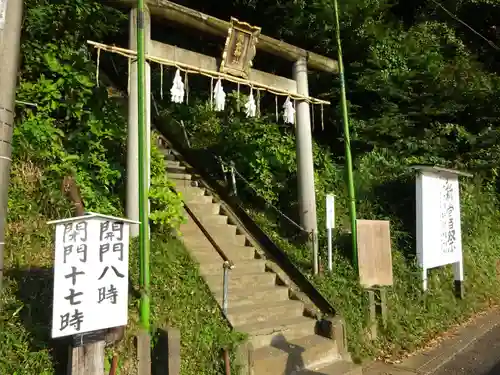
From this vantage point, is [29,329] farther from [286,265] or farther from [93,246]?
→ [286,265]

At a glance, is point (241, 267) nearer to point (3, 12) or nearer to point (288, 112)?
point (288, 112)

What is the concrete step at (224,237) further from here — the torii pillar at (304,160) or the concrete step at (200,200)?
the torii pillar at (304,160)

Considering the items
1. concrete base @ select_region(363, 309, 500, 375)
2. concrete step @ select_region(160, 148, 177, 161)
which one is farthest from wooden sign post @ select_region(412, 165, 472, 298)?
concrete step @ select_region(160, 148, 177, 161)

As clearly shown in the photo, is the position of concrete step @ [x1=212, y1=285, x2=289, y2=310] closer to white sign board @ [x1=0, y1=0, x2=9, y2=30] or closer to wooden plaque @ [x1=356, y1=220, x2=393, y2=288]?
wooden plaque @ [x1=356, y1=220, x2=393, y2=288]

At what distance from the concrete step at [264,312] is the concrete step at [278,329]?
73 mm

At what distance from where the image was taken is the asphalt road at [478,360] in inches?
260

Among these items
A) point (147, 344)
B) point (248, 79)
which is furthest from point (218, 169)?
point (147, 344)

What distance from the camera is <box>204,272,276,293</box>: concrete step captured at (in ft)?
21.8

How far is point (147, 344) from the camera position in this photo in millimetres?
4715

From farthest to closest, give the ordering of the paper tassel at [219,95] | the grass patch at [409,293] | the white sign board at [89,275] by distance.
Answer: the paper tassel at [219,95] → the grass patch at [409,293] → the white sign board at [89,275]

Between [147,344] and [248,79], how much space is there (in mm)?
5145

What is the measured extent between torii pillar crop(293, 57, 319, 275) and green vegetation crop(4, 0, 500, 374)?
52 cm

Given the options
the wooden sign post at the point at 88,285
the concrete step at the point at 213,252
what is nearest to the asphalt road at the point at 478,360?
the concrete step at the point at 213,252

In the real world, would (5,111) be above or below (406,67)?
below
